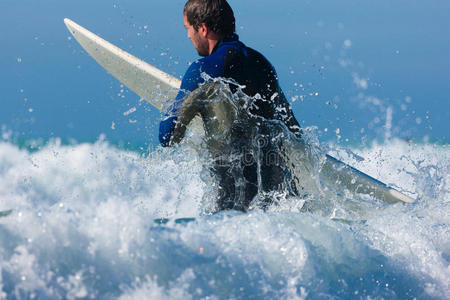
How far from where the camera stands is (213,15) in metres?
1.91

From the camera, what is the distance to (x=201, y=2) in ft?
6.29

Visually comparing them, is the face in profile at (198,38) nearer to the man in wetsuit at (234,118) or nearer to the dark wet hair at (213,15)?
the dark wet hair at (213,15)

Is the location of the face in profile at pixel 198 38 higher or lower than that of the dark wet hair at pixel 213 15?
lower

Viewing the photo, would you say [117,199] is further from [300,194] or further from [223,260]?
[300,194]

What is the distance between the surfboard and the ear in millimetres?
333

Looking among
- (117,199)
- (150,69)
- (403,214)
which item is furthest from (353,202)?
(150,69)

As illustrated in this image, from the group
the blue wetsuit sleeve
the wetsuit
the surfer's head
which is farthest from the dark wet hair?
the blue wetsuit sleeve

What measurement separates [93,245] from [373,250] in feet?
3.04

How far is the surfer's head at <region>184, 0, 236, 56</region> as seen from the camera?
1913 mm

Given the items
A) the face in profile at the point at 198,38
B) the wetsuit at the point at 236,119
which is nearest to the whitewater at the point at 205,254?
the wetsuit at the point at 236,119

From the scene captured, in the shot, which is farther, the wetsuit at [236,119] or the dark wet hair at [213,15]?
the dark wet hair at [213,15]

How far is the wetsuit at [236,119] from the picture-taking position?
1.78 meters

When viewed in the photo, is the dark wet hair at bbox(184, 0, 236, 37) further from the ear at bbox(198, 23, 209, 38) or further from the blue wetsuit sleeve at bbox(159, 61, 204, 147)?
the blue wetsuit sleeve at bbox(159, 61, 204, 147)

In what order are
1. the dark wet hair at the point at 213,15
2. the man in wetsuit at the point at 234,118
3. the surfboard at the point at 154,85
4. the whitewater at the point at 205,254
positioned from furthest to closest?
the surfboard at the point at 154,85
the dark wet hair at the point at 213,15
the man in wetsuit at the point at 234,118
the whitewater at the point at 205,254
